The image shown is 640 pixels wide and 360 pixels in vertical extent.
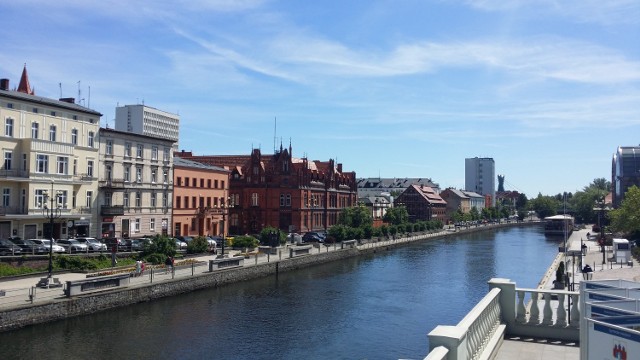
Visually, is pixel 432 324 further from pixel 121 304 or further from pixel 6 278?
pixel 6 278

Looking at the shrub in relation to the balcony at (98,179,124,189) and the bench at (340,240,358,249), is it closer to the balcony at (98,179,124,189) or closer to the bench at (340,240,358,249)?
the balcony at (98,179,124,189)

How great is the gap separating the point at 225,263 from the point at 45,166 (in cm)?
1958

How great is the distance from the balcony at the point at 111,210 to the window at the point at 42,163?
8311 mm

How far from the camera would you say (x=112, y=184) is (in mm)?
59750

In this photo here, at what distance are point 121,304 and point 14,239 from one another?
16992mm

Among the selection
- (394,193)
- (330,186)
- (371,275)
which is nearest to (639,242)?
(371,275)

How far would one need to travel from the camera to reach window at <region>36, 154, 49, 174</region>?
50688 millimetres

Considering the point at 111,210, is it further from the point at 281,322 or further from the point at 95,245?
the point at 281,322

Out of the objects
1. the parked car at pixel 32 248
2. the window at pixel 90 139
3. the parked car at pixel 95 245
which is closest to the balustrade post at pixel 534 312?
the parked car at pixel 32 248

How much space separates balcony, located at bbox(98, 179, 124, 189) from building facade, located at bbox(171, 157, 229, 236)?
1036cm

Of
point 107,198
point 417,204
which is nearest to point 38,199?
point 107,198

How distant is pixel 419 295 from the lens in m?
44.2

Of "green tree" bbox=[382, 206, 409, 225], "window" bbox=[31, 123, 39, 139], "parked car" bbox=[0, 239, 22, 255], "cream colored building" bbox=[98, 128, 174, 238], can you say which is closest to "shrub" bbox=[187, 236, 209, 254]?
"cream colored building" bbox=[98, 128, 174, 238]

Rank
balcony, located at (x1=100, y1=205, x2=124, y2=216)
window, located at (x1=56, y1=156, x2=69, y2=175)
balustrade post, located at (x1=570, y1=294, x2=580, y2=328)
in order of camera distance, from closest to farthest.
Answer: balustrade post, located at (x1=570, y1=294, x2=580, y2=328), window, located at (x1=56, y1=156, x2=69, y2=175), balcony, located at (x1=100, y1=205, x2=124, y2=216)
